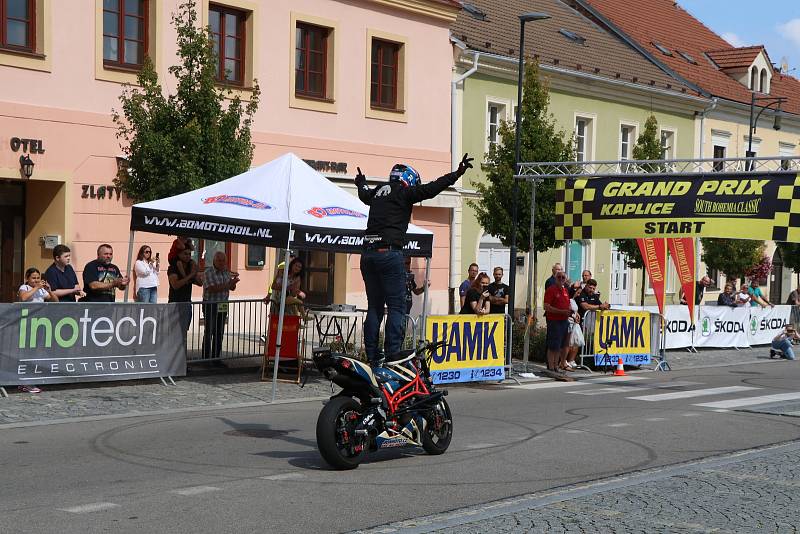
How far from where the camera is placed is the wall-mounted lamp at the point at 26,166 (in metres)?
19.9

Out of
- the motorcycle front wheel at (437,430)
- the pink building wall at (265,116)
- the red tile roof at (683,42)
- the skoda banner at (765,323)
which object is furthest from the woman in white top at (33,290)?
the red tile roof at (683,42)

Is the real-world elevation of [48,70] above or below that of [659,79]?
below

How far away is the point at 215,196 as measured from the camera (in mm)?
14906

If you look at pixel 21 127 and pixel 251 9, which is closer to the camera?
pixel 21 127

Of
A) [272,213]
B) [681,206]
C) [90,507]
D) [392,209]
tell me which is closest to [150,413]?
[272,213]

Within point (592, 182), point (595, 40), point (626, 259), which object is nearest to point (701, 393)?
point (592, 182)

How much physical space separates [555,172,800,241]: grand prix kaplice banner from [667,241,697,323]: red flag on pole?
412cm

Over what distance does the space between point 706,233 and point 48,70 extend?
467 inches

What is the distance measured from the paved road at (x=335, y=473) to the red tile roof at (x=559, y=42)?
61.5ft

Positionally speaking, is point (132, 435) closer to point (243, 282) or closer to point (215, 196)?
point (215, 196)

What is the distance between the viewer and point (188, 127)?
17.6m

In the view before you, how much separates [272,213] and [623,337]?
27.8ft

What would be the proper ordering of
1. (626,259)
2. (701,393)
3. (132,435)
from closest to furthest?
(132,435), (701,393), (626,259)

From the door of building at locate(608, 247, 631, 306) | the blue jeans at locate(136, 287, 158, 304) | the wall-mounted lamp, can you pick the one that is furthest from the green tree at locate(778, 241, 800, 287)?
the wall-mounted lamp
